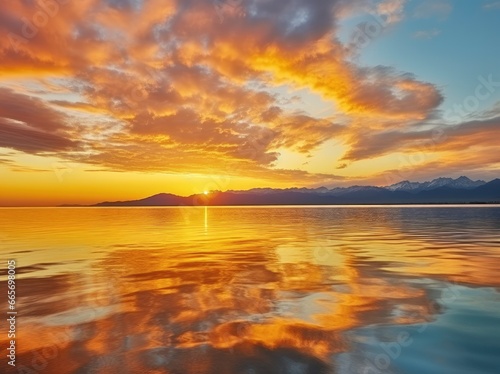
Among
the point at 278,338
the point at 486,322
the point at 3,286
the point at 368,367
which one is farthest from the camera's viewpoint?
the point at 3,286

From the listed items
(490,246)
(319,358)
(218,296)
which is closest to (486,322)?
(319,358)

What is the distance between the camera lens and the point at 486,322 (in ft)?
33.7

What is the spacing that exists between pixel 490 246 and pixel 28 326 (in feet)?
101

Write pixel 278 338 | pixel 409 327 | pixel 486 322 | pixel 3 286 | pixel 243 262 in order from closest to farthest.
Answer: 1. pixel 278 338
2. pixel 409 327
3. pixel 486 322
4. pixel 3 286
5. pixel 243 262

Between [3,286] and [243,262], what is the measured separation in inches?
473

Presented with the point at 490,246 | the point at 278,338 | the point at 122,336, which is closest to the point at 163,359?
the point at 122,336

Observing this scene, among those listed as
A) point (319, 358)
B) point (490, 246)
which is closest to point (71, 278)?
point (319, 358)

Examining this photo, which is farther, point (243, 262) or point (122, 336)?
point (243, 262)

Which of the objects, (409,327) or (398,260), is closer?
(409,327)

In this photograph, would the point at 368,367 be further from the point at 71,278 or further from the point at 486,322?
the point at 71,278

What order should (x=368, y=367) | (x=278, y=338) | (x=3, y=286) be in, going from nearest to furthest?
(x=368, y=367), (x=278, y=338), (x=3, y=286)

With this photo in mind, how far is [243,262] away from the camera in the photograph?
21.1m

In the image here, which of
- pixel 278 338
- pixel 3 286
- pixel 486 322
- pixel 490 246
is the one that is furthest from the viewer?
pixel 490 246

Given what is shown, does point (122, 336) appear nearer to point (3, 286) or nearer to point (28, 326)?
point (28, 326)
